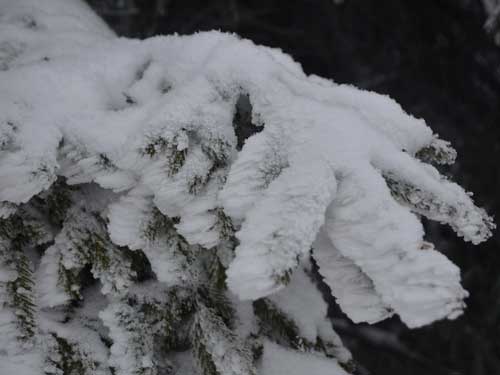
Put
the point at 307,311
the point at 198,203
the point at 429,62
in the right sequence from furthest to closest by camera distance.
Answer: the point at 429,62, the point at 307,311, the point at 198,203

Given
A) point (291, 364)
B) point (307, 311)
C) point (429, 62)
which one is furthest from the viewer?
point (429, 62)

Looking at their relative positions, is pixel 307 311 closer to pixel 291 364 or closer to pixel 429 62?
Answer: pixel 291 364

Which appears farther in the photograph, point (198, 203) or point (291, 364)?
point (291, 364)

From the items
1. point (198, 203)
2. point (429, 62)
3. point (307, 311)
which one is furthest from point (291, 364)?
point (429, 62)

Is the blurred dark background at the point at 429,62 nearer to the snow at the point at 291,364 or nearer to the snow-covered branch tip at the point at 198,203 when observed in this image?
the snow-covered branch tip at the point at 198,203

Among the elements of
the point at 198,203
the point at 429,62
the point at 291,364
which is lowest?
the point at 291,364

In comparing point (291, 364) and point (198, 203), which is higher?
point (198, 203)

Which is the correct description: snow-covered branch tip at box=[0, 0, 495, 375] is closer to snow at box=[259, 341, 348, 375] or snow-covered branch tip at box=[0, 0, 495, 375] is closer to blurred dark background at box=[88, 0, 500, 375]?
snow at box=[259, 341, 348, 375]
